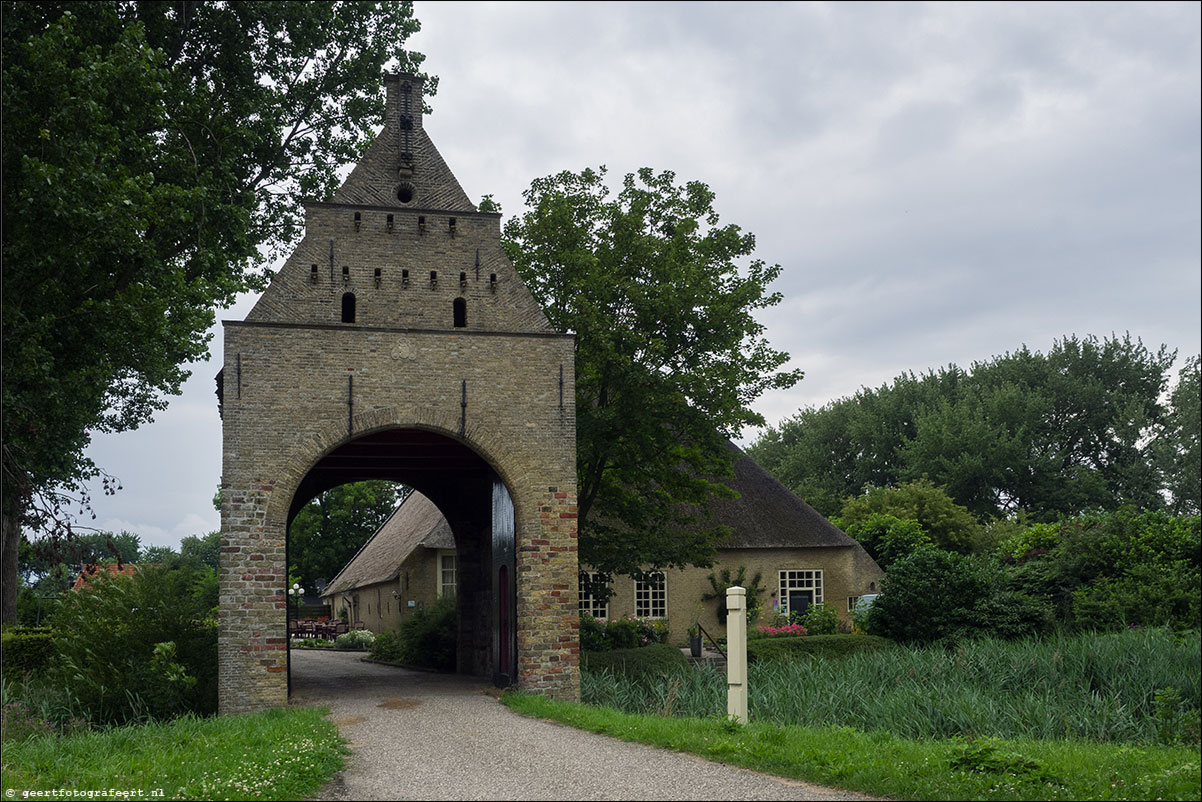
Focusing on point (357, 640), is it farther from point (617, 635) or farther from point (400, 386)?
point (400, 386)

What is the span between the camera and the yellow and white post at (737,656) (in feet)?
37.5

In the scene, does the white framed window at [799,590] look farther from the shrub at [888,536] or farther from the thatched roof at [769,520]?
the shrub at [888,536]

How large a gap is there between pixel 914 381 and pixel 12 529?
46.5m

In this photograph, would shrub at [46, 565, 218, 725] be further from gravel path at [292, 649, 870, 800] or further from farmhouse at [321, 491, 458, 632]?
farmhouse at [321, 491, 458, 632]

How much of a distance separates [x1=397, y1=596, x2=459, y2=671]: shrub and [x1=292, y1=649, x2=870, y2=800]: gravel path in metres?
7.97

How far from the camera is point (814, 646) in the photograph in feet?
65.6

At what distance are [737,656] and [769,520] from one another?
20.1 m

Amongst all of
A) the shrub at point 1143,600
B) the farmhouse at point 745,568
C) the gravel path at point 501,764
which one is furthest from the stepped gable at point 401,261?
the farmhouse at point 745,568

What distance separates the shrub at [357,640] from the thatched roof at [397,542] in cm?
179

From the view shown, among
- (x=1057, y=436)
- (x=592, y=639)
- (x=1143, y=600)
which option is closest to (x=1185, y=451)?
(x=1057, y=436)

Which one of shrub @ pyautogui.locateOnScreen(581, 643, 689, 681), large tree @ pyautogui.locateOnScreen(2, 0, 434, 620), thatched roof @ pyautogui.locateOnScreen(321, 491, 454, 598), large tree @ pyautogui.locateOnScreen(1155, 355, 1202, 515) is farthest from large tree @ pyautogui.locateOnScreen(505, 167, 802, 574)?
large tree @ pyautogui.locateOnScreen(1155, 355, 1202, 515)

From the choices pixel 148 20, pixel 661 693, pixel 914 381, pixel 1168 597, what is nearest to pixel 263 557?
pixel 661 693

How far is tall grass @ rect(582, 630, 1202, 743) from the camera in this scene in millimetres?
11133

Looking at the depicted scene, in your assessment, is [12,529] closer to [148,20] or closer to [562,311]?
[148,20]
